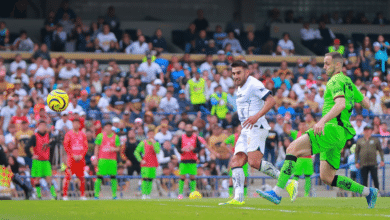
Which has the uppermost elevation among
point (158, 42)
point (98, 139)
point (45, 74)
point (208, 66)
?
point (158, 42)

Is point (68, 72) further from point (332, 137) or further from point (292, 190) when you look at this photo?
point (332, 137)

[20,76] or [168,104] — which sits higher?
[20,76]

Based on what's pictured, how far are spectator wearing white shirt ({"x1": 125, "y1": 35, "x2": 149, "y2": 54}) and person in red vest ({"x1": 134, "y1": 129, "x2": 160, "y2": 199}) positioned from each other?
307 inches

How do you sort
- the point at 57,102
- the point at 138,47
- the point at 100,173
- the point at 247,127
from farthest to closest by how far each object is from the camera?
the point at 138,47 → the point at 100,173 → the point at 57,102 → the point at 247,127

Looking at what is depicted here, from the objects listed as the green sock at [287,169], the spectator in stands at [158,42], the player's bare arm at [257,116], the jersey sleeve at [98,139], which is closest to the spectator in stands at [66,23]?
the spectator in stands at [158,42]

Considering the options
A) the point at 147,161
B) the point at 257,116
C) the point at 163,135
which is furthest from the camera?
the point at 163,135

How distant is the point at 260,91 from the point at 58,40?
15.7 meters

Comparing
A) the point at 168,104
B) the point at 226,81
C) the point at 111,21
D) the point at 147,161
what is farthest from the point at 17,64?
the point at 147,161

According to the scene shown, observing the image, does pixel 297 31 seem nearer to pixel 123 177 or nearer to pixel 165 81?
pixel 165 81

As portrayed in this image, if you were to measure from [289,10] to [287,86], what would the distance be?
28.0ft

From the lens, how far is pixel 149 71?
853 inches

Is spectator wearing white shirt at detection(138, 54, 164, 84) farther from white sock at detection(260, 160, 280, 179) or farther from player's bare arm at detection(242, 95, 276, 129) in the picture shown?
player's bare arm at detection(242, 95, 276, 129)

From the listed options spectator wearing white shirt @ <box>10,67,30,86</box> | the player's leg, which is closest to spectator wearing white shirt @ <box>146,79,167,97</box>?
spectator wearing white shirt @ <box>10,67,30,86</box>

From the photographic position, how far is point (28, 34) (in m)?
25.4
